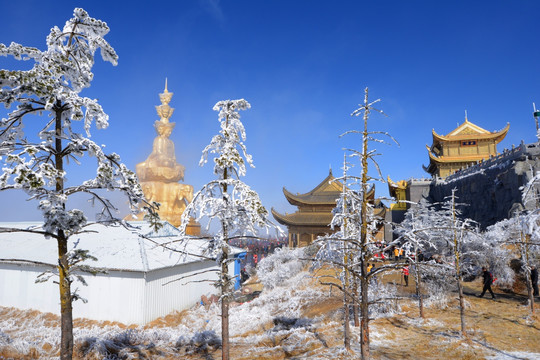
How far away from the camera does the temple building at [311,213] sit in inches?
1443

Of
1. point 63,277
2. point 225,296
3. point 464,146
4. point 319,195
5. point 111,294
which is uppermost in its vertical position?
point 464,146

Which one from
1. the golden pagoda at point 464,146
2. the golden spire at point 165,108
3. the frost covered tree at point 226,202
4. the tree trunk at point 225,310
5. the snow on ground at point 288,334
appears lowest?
the snow on ground at point 288,334

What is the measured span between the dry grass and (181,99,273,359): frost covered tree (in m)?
4.55

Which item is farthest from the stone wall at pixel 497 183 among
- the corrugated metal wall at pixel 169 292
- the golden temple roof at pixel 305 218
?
the corrugated metal wall at pixel 169 292

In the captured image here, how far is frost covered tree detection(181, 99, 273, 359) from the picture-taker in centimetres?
855

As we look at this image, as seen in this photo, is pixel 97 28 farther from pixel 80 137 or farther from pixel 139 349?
pixel 139 349

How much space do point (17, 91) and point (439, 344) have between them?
13.6 m

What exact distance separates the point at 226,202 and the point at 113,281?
36.5ft

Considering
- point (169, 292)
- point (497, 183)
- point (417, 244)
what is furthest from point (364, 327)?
point (497, 183)

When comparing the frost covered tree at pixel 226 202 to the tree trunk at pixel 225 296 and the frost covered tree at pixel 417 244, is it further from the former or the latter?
the frost covered tree at pixel 417 244

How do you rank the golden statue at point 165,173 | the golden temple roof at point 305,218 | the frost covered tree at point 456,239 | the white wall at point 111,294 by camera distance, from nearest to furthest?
the frost covered tree at point 456,239 → the white wall at point 111,294 → the golden temple roof at point 305,218 → the golden statue at point 165,173

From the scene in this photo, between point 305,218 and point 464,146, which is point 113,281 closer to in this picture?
point 305,218

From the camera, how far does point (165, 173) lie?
156 feet

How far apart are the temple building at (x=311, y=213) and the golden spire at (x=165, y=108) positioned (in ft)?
74.6
